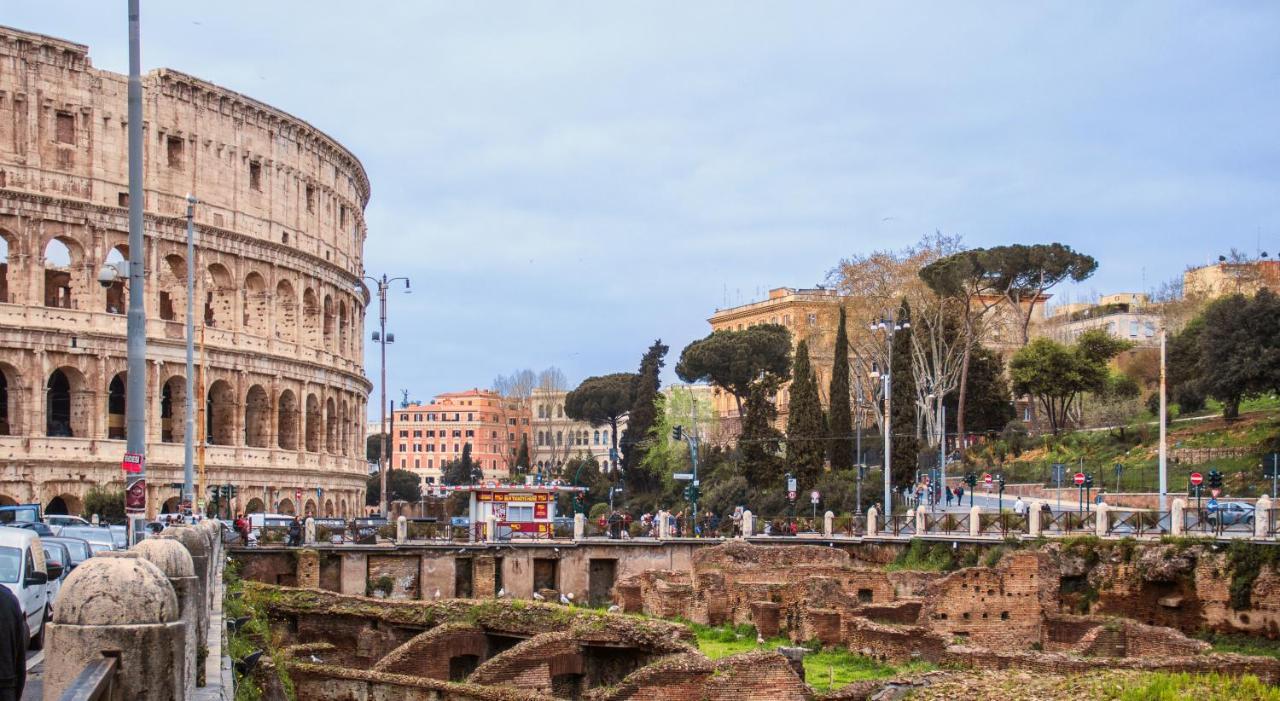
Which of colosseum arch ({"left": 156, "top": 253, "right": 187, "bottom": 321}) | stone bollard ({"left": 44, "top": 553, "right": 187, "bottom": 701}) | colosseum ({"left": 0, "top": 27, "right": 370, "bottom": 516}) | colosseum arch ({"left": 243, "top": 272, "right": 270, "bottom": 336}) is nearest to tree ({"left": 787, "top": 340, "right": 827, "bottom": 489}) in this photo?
colosseum ({"left": 0, "top": 27, "right": 370, "bottom": 516})

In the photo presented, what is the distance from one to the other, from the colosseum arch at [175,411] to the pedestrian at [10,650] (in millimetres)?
54238

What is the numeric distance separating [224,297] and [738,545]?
102ft

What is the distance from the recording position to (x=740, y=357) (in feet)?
318

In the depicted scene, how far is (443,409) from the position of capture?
156875 millimetres

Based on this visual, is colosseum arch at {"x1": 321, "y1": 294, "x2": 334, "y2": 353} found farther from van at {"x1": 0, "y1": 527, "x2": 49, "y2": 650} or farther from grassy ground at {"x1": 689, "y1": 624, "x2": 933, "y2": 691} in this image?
van at {"x1": 0, "y1": 527, "x2": 49, "y2": 650}

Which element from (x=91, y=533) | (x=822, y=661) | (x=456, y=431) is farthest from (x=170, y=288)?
(x=456, y=431)

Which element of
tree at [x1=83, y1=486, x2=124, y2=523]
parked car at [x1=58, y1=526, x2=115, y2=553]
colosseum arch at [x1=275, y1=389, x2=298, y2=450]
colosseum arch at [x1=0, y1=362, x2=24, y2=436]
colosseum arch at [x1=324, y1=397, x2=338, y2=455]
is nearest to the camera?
parked car at [x1=58, y1=526, x2=115, y2=553]

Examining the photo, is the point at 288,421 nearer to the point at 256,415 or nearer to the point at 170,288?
the point at 256,415

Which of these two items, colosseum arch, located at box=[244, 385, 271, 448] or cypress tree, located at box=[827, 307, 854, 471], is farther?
cypress tree, located at box=[827, 307, 854, 471]

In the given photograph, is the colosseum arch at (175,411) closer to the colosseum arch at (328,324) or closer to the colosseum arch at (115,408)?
the colosseum arch at (115,408)

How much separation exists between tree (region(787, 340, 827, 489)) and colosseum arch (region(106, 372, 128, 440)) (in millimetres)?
28344

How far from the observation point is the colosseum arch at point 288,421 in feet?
221

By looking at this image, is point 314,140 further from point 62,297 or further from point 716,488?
point 716,488

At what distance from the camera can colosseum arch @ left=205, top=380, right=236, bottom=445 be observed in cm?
6234
